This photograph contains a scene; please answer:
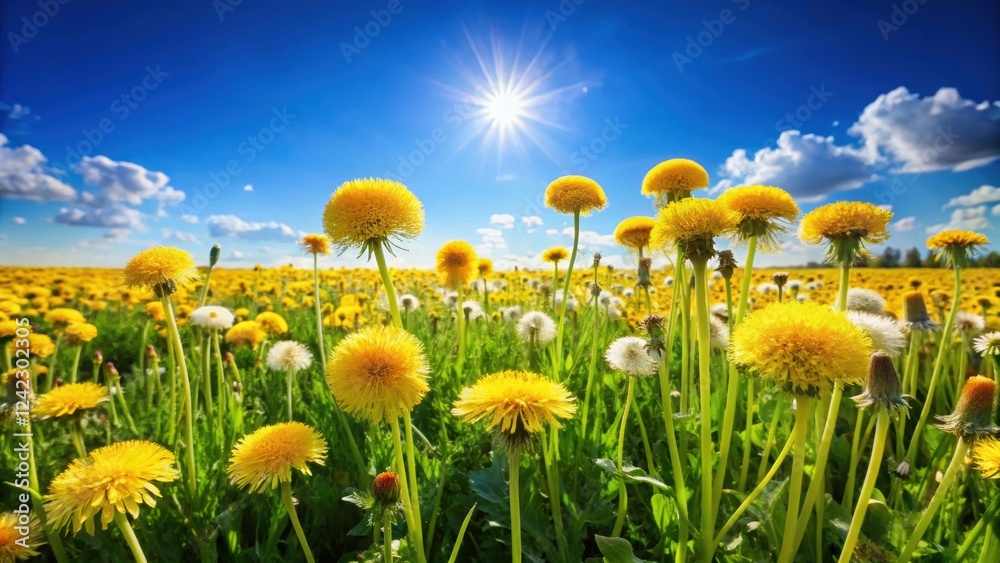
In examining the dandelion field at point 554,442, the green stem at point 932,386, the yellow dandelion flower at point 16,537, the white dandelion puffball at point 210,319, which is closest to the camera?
the dandelion field at point 554,442

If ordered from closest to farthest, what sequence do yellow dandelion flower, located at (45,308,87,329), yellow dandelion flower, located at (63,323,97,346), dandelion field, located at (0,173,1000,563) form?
1. dandelion field, located at (0,173,1000,563)
2. yellow dandelion flower, located at (63,323,97,346)
3. yellow dandelion flower, located at (45,308,87,329)

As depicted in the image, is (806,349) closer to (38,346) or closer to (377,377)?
(377,377)

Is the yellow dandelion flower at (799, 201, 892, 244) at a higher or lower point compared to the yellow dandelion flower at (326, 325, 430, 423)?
higher

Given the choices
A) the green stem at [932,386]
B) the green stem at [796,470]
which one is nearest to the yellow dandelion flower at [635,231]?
the green stem at [932,386]

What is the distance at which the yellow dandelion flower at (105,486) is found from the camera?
115 cm

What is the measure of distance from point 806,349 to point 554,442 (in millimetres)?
1039

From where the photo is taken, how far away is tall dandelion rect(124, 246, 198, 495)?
1641 mm

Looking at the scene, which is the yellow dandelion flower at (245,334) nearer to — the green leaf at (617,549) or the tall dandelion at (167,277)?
the tall dandelion at (167,277)

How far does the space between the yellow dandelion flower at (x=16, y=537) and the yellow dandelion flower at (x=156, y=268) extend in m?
0.77

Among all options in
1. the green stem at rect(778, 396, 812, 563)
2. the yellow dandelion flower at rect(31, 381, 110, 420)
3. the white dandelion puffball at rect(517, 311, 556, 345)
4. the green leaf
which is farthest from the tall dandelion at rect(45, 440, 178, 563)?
the white dandelion puffball at rect(517, 311, 556, 345)

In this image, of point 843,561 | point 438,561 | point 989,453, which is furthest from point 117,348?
point 989,453

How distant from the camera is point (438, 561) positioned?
1688 millimetres

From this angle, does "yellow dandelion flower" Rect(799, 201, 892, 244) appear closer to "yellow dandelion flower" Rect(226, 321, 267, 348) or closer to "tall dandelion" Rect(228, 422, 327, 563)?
"tall dandelion" Rect(228, 422, 327, 563)

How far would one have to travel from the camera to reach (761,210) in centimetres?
161
